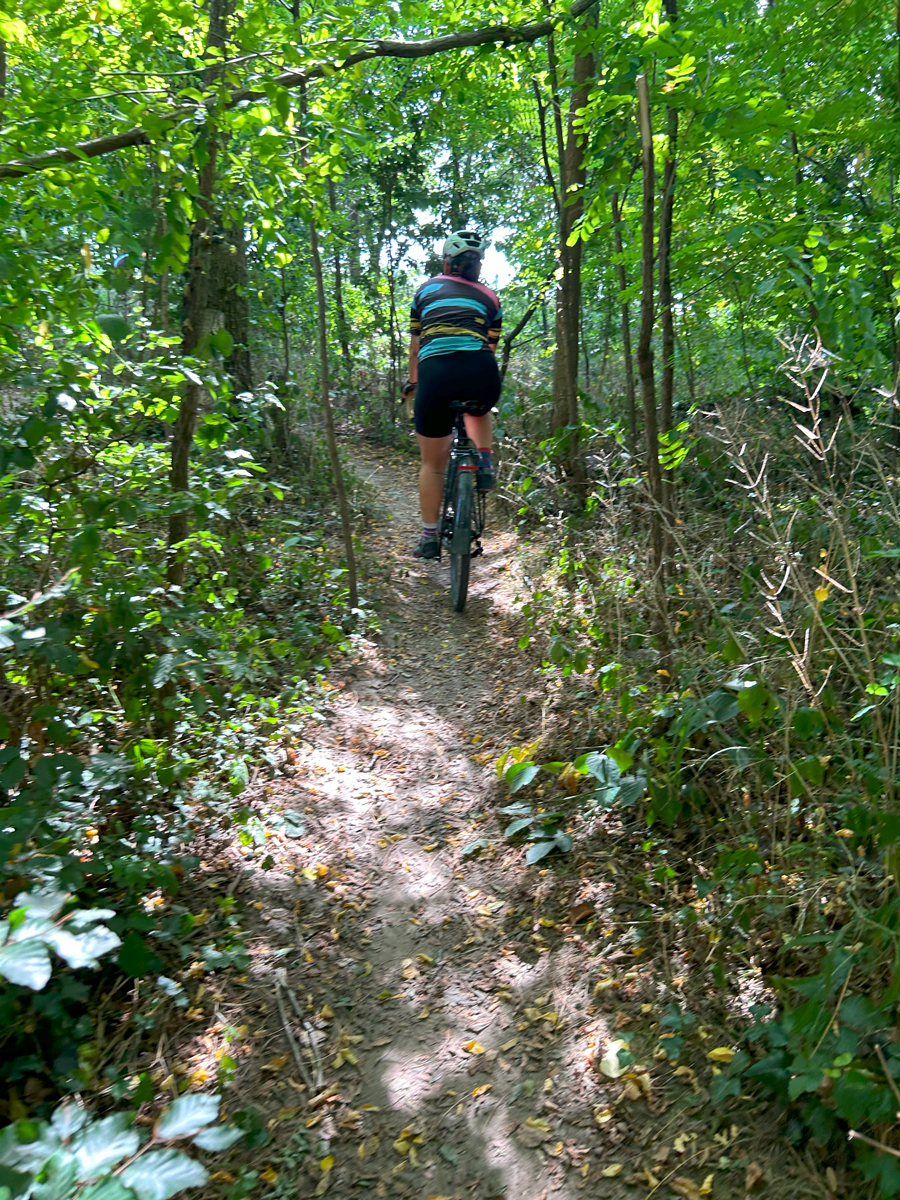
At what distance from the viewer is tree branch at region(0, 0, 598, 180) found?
2.48 meters

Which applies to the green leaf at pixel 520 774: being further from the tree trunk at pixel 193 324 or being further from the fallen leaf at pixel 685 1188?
the tree trunk at pixel 193 324

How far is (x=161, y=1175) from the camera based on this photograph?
843 millimetres

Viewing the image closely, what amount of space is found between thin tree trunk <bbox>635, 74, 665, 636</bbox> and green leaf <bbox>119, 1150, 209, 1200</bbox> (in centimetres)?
266

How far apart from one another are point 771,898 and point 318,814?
1.90 metres

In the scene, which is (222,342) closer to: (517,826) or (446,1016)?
(517,826)

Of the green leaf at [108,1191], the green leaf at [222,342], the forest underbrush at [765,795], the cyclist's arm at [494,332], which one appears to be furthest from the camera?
the cyclist's arm at [494,332]

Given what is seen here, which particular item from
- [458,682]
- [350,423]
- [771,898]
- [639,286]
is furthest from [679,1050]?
[350,423]

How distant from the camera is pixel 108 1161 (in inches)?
33.6

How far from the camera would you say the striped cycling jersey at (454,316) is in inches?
203

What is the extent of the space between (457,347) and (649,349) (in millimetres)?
2200

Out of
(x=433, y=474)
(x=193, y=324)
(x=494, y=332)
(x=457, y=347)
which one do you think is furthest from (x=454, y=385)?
(x=193, y=324)

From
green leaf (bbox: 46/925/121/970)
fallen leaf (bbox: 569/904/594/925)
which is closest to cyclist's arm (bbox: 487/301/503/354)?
fallen leaf (bbox: 569/904/594/925)

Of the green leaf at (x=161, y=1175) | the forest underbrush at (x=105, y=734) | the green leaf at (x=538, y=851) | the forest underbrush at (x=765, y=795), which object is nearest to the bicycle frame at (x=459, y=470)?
the forest underbrush at (x=765, y=795)

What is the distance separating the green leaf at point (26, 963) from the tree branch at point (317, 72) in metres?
2.41
